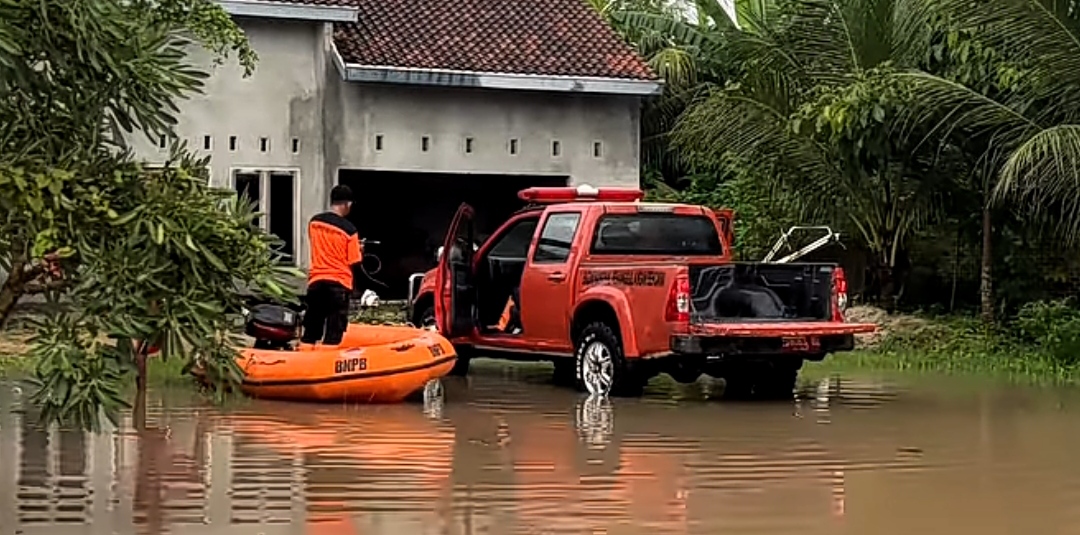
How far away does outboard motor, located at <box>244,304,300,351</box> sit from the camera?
1533 centimetres

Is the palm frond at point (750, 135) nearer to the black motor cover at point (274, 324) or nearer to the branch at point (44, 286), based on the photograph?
the black motor cover at point (274, 324)

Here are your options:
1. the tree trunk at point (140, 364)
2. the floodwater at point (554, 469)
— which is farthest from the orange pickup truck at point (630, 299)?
the tree trunk at point (140, 364)

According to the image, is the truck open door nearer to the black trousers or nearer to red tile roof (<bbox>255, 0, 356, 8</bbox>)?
the black trousers

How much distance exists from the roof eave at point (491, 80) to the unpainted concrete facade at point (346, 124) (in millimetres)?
452


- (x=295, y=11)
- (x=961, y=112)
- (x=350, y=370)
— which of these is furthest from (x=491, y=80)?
(x=350, y=370)

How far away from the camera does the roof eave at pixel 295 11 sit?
24.6 metres

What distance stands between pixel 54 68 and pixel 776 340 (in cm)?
830

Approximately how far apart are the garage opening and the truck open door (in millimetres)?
12131

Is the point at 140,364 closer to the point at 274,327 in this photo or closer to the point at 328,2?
the point at 274,327

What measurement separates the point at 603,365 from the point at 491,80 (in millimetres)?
11083

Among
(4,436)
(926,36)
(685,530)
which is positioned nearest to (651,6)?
(926,36)

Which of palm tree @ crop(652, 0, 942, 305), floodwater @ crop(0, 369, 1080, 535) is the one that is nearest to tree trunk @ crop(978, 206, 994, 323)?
palm tree @ crop(652, 0, 942, 305)

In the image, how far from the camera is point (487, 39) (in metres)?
26.9

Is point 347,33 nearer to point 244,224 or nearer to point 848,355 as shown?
point 848,355
